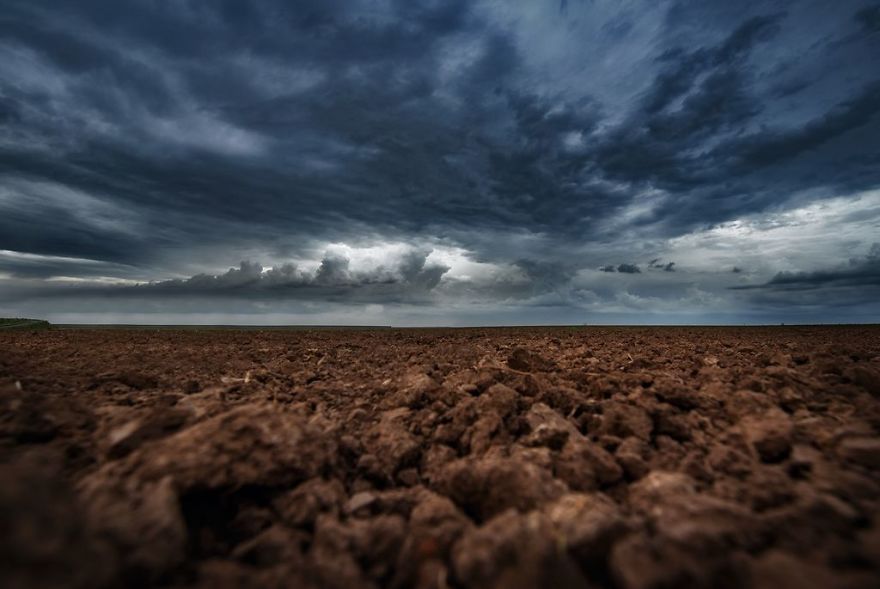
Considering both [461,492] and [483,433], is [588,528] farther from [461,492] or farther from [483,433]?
[483,433]

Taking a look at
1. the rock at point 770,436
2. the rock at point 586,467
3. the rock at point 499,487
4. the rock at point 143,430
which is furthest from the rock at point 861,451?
the rock at point 143,430

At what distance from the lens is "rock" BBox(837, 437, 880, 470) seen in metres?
3.09

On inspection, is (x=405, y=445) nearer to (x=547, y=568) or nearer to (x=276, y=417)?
(x=276, y=417)

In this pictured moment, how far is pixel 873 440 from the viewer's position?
3.26 meters

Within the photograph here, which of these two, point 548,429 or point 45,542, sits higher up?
point 45,542

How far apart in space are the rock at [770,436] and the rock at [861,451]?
1.08ft

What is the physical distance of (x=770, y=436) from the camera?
3531mm

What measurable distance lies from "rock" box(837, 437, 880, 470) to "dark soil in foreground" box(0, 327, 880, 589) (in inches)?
0.8

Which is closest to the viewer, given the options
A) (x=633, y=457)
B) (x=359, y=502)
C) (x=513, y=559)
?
(x=513, y=559)

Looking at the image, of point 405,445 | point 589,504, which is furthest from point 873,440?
Answer: point 405,445

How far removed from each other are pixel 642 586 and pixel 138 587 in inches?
91.9

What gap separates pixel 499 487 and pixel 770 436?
8.10 ft

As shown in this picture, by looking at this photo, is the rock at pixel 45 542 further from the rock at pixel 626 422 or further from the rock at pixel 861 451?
the rock at pixel 861 451

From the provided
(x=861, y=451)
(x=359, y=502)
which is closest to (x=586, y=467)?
(x=359, y=502)
